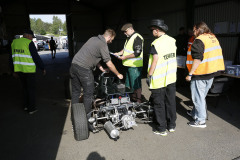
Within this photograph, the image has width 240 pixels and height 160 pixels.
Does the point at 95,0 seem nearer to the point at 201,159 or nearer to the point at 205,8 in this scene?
the point at 205,8

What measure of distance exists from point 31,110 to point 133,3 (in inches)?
391

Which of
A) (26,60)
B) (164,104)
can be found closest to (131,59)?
(164,104)

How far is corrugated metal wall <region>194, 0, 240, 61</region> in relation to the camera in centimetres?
538

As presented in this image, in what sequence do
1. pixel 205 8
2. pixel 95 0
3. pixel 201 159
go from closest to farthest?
1. pixel 201 159
2. pixel 205 8
3. pixel 95 0

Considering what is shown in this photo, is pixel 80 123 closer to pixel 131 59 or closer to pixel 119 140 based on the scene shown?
pixel 119 140

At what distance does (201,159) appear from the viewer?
9.07 feet

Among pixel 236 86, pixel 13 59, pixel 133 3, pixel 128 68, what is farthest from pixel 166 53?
pixel 133 3

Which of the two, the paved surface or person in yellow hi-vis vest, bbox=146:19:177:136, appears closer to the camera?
the paved surface

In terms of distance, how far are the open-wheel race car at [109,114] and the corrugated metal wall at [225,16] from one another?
3545 mm

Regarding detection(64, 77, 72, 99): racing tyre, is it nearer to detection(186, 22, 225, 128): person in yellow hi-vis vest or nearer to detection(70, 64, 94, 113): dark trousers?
detection(70, 64, 94, 113): dark trousers

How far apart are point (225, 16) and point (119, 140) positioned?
15.9 ft

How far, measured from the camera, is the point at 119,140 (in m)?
3.31

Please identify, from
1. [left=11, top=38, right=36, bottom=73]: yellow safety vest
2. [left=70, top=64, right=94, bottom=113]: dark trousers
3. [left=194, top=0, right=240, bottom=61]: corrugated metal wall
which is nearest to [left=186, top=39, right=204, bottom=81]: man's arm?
[left=70, top=64, right=94, bottom=113]: dark trousers

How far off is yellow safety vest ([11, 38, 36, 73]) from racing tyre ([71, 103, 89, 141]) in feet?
5.99
